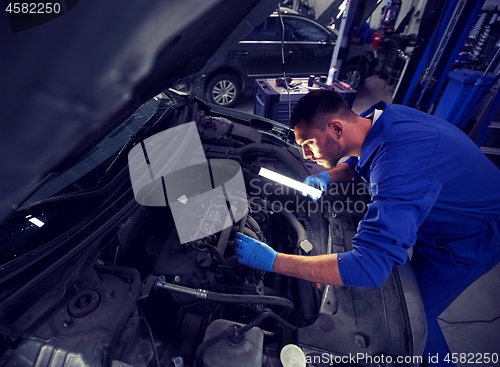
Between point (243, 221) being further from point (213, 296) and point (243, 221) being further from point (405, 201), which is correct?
point (405, 201)

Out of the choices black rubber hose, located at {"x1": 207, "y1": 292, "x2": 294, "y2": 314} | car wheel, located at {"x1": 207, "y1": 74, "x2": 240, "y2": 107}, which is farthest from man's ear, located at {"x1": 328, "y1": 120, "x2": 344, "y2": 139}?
car wheel, located at {"x1": 207, "y1": 74, "x2": 240, "y2": 107}

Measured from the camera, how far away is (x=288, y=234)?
176 centimetres

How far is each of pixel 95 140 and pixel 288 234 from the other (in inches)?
51.7

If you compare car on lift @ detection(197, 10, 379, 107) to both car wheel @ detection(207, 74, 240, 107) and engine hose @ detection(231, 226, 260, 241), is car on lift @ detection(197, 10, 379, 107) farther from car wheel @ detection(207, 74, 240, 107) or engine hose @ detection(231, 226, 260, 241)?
engine hose @ detection(231, 226, 260, 241)

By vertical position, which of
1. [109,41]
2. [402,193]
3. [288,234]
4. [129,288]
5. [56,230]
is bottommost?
[288,234]

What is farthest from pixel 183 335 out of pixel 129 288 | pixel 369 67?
pixel 369 67

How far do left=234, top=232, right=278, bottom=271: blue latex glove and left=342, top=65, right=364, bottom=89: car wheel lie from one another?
17.5 ft

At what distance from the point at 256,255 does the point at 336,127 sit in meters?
0.80

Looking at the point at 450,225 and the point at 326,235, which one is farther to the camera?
the point at 326,235

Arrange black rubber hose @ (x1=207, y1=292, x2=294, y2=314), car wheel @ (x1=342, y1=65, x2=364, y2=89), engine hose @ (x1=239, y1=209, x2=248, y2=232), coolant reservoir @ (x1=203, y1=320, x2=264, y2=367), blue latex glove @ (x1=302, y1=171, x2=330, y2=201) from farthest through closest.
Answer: car wheel @ (x1=342, y1=65, x2=364, y2=89)
blue latex glove @ (x1=302, y1=171, x2=330, y2=201)
engine hose @ (x1=239, y1=209, x2=248, y2=232)
black rubber hose @ (x1=207, y1=292, x2=294, y2=314)
coolant reservoir @ (x1=203, y1=320, x2=264, y2=367)

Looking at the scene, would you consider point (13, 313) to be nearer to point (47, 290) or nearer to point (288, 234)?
point (47, 290)

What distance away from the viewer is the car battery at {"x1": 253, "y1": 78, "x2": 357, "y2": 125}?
3066mm

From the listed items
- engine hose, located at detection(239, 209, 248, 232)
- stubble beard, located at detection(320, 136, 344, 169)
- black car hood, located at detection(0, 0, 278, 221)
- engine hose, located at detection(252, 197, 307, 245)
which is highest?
black car hood, located at detection(0, 0, 278, 221)

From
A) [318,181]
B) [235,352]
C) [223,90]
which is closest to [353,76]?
[223,90]
